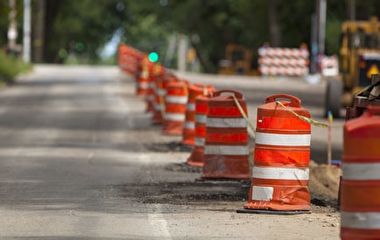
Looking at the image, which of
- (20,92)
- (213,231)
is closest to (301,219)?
(213,231)

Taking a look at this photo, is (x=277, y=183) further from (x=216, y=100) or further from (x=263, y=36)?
(x=263, y=36)

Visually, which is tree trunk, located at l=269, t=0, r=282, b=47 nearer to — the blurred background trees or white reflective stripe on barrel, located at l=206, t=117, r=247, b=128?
the blurred background trees

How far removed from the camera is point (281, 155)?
1363 centimetres

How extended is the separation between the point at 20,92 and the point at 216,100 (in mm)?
26295

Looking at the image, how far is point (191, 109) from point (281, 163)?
28.7ft

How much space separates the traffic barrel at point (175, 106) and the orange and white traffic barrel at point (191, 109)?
227 centimetres

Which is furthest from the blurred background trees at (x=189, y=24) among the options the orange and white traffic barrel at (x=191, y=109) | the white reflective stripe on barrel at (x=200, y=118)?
the white reflective stripe on barrel at (x=200, y=118)

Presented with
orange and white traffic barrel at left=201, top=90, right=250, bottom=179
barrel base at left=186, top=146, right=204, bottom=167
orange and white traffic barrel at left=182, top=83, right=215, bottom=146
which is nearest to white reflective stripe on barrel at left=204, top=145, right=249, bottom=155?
orange and white traffic barrel at left=201, top=90, right=250, bottom=179

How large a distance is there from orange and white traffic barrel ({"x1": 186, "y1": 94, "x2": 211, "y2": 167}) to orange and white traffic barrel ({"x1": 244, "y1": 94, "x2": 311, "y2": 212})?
558 centimetres

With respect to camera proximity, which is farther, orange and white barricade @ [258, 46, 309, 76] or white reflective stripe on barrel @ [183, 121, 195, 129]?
orange and white barricade @ [258, 46, 309, 76]

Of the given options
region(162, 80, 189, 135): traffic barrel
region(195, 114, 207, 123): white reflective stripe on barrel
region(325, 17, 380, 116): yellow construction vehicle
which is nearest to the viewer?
region(195, 114, 207, 123): white reflective stripe on barrel

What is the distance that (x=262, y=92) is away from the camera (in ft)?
148

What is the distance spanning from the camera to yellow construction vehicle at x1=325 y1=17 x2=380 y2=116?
3125 cm

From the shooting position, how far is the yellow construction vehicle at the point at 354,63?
31252mm
